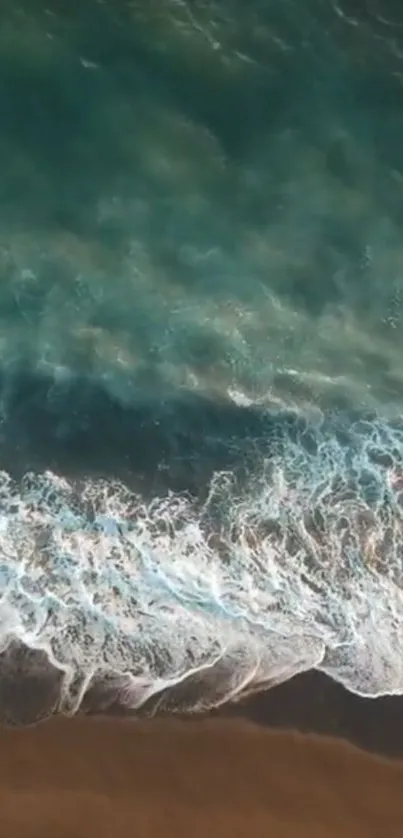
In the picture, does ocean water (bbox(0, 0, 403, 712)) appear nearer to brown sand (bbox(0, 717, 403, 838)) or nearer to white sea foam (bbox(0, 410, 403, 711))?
white sea foam (bbox(0, 410, 403, 711))

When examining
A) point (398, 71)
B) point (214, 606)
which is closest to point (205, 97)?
point (398, 71)

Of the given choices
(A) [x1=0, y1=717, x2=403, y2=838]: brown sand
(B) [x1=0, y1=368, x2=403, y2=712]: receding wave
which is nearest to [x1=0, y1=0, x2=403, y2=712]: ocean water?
(B) [x1=0, y1=368, x2=403, y2=712]: receding wave

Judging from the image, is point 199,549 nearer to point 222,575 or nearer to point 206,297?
point 222,575

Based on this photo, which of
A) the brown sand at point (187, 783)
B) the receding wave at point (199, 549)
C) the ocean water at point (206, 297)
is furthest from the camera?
the ocean water at point (206, 297)

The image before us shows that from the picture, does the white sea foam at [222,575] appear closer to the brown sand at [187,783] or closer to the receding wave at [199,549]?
the receding wave at [199,549]

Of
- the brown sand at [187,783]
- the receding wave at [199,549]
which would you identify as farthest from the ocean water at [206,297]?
the brown sand at [187,783]

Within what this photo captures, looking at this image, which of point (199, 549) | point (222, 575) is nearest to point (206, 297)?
point (199, 549)
